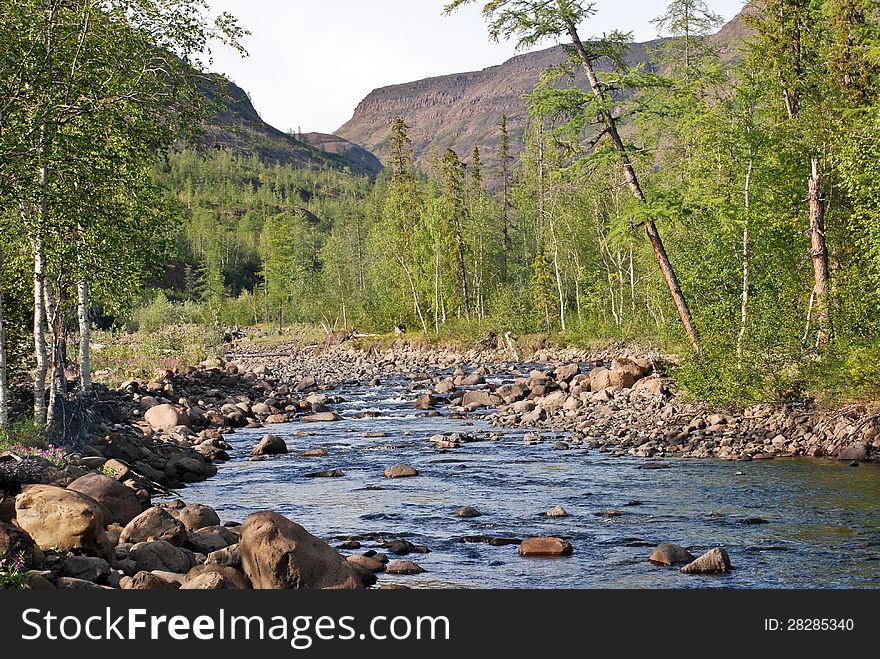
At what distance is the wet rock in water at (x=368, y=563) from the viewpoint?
10.7 metres

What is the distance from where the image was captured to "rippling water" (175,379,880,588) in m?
10.5

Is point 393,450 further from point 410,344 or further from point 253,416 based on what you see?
point 410,344

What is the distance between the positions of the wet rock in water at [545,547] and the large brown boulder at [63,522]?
18.2 ft

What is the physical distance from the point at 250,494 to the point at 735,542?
915 cm

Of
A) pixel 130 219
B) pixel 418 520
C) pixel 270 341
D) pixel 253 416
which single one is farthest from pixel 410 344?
pixel 418 520

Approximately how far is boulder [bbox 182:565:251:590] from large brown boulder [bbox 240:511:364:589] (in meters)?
0.12

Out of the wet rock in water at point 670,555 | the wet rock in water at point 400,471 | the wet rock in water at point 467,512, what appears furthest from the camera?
the wet rock in water at point 400,471

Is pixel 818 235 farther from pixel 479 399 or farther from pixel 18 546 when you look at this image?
pixel 18 546

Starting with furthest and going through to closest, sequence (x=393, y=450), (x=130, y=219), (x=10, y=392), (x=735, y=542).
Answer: (x=393, y=450), (x=10, y=392), (x=130, y=219), (x=735, y=542)

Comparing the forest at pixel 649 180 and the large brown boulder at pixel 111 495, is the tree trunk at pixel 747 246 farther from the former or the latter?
the large brown boulder at pixel 111 495

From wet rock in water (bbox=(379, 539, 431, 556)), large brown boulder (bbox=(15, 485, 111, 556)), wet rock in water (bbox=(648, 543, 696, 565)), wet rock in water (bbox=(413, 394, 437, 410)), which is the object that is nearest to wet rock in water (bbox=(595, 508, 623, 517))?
wet rock in water (bbox=(648, 543, 696, 565))

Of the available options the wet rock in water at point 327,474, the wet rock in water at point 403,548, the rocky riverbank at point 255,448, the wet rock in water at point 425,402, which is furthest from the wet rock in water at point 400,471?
the wet rock in water at point 425,402

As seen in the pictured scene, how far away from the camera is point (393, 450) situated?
847 inches

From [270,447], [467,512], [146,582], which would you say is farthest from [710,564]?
[270,447]
